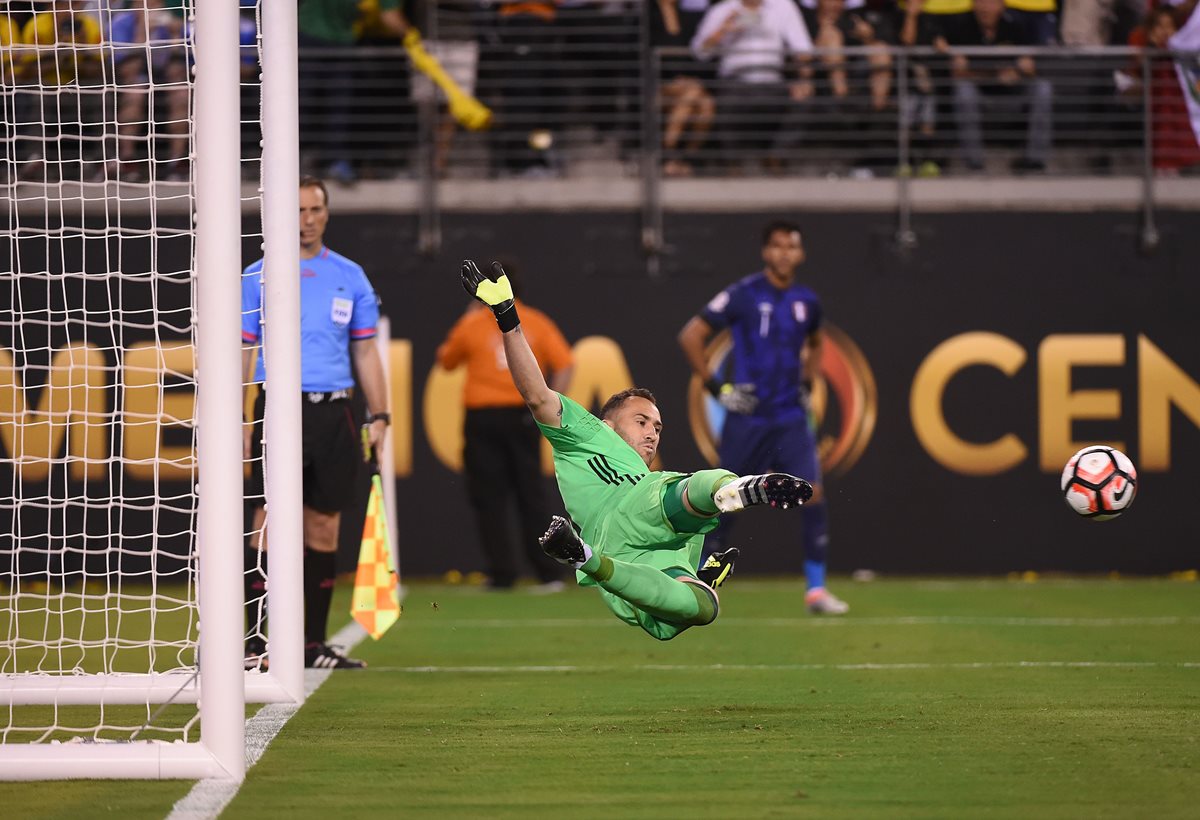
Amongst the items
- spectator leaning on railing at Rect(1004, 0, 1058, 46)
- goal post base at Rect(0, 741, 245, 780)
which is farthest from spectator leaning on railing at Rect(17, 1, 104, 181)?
spectator leaning on railing at Rect(1004, 0, 1058, 46)

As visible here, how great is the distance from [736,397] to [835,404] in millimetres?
3205

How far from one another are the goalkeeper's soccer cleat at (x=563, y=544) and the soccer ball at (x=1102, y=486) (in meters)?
2.28

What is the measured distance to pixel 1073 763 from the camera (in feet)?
16.6

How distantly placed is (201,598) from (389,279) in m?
8.71

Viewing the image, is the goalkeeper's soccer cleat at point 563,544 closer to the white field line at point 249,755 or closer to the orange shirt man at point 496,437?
the white field line at point 249,755

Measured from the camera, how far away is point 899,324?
13.5 meters

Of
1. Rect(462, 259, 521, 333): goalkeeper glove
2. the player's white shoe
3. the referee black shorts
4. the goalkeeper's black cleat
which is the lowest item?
the player's white shoe

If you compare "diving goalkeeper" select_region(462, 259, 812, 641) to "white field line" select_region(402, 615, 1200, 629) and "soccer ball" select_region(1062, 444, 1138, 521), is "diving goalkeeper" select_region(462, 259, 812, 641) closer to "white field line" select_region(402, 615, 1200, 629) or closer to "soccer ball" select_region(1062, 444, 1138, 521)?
"soccer ball" select_region(1062, 444, 1138, 521)

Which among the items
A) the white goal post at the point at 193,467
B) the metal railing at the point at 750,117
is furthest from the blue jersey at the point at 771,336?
the white goal post at the point at 193,467

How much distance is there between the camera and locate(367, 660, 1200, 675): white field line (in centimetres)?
761

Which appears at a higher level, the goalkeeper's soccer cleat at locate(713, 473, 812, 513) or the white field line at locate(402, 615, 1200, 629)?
the goalkeeper's soccer cleat at locate(713, 473, 812, 513)

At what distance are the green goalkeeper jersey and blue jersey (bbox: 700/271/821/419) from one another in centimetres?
397

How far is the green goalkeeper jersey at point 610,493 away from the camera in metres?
6.36

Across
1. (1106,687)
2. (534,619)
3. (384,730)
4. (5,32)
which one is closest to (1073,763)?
(1106,687)
